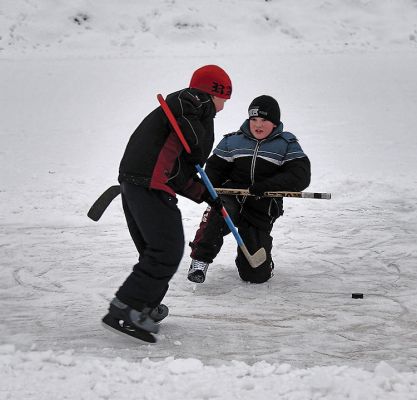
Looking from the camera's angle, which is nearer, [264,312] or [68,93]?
[264,312]

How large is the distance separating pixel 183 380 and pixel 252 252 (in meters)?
1.88

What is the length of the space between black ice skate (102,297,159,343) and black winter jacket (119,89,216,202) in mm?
637

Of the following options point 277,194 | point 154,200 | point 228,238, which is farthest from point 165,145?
point 228,238

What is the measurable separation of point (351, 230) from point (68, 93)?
29.8 feet

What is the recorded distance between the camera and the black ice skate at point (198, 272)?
4.23 metres

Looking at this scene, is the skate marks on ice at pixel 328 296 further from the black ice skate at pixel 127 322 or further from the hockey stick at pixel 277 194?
Result: the hockey stick at pixel 277 194

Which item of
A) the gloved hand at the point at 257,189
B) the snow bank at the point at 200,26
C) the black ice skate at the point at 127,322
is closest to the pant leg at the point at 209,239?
the gloved hand at the point at 257,189

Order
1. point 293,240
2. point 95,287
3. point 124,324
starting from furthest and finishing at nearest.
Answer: point 293,240 < point 95,287 < point 124,324

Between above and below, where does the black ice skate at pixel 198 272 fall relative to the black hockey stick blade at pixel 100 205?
below

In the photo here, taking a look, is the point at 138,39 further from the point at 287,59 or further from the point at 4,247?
the point at 4,247

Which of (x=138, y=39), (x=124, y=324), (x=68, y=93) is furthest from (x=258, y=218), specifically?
(x=138, y=39)

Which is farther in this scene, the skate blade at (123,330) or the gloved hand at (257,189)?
the gloved hand at (257,189)

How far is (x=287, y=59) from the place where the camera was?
15.6 metres

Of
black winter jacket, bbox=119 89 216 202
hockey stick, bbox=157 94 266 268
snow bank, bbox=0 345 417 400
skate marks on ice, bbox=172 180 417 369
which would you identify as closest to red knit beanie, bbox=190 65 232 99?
black winter jacket, bbox=119 89 216 202
